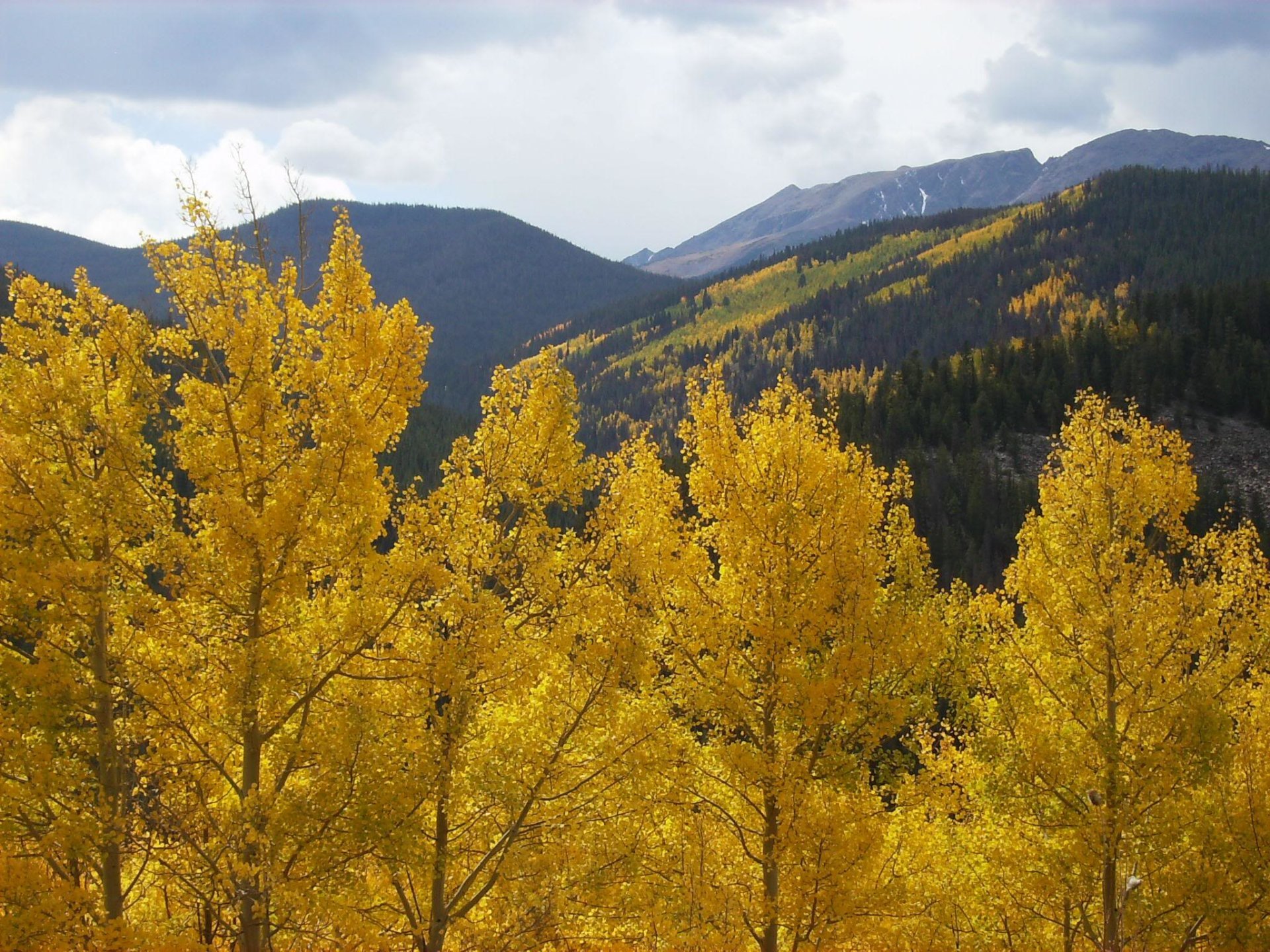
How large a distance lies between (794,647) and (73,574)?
7569 millimetres

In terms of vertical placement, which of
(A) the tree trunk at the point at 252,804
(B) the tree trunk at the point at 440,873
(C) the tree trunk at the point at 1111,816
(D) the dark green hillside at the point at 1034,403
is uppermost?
(A) the tree trunk at the point at 252,804

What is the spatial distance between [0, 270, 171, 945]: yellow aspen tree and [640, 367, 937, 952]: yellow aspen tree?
19.4ft

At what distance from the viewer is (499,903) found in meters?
11.1

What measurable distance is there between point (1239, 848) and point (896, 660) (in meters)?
7.00

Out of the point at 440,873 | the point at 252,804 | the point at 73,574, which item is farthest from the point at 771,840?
the point at 73,574

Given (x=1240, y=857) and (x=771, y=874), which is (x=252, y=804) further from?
(x=1240, y=857)

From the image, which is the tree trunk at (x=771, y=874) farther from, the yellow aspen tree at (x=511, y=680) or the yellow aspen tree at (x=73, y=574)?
the yellow aspen tree at (x=73, y=574)

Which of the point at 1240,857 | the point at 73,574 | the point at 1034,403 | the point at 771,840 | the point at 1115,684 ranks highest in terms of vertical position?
the point at 73,574

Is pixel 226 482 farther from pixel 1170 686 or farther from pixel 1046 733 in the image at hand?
pixel 1170 686

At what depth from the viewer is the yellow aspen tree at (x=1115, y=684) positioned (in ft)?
38.8

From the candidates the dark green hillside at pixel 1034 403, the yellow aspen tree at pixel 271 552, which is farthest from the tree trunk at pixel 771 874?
the dark green hillside at pixel 1034 403

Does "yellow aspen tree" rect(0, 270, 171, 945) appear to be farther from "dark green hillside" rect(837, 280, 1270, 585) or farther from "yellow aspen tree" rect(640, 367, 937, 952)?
"dark green hillside" rect(837, 280, 1270, 585)

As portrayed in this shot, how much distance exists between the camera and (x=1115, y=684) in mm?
12508

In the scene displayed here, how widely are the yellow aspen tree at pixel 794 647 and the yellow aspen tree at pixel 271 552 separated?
4090mm
